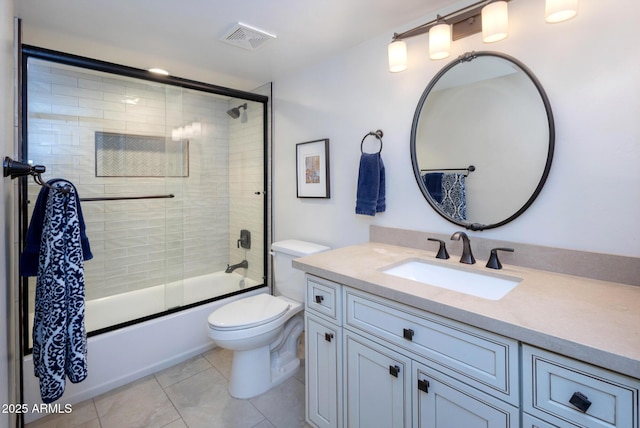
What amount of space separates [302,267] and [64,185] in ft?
3.30

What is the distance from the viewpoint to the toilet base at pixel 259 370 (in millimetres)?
1854

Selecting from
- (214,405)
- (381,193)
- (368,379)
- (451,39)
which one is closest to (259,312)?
(214,405)

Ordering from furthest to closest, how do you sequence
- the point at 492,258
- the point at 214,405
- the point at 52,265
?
the point at 214,405 → the point at 492,258 → the point at 52,265

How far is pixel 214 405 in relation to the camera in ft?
5.84

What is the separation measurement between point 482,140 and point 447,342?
985 millimetres

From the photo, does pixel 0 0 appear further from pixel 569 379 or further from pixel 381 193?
pixel 569 379

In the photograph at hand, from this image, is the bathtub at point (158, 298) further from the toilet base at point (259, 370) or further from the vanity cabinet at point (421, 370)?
the vanity cabinet at point (421, 370)

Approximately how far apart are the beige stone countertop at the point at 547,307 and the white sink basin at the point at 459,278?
3 cm

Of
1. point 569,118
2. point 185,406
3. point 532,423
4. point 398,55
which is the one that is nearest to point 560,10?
point 569,118

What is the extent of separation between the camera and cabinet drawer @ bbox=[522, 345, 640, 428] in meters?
0.72

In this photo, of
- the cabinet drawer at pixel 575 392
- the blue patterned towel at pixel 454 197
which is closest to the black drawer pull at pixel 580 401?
the cabinet drawer at pixel 575 392

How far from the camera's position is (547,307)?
0.95 m

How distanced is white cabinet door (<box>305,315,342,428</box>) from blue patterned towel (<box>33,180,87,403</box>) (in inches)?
36.4

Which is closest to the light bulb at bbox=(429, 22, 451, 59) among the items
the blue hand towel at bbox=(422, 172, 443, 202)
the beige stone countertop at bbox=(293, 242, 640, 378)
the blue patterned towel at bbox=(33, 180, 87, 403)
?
the blue hand towel at bbox=(422, 172, 443, 202)
